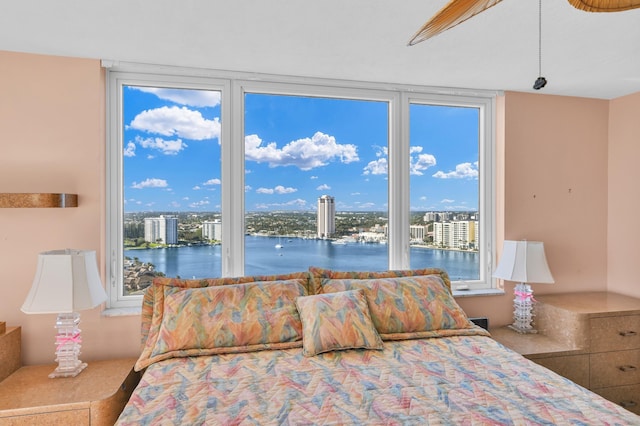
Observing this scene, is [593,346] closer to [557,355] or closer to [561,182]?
[557,355]

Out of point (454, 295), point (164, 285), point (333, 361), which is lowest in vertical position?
point (333, 361)

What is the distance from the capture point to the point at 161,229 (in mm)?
2877

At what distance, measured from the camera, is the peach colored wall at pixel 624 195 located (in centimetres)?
326

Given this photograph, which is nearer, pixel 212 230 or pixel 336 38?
pixel 336 38

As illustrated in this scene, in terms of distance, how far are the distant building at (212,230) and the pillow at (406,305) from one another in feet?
2.99

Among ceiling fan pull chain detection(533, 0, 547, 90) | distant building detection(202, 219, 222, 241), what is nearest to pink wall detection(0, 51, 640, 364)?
distant building detection(202, 219, 222, 241)

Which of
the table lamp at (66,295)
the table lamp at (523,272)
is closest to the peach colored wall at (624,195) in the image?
the table lamp at (523,272)

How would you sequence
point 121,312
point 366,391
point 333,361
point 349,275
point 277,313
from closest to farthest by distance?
point 366,391, point 333,361, point 277,313, point 121,312, point 349,275

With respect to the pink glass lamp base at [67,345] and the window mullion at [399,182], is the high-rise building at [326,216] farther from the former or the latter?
the pink glass lamp base at [67,345]

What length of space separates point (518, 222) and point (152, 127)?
2991 millimetres

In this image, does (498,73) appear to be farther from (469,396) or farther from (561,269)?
(469,396)

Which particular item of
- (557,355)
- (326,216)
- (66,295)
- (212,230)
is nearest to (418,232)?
(326,216)

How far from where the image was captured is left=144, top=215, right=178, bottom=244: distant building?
2.84 meters

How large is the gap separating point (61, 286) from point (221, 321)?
0.86m
